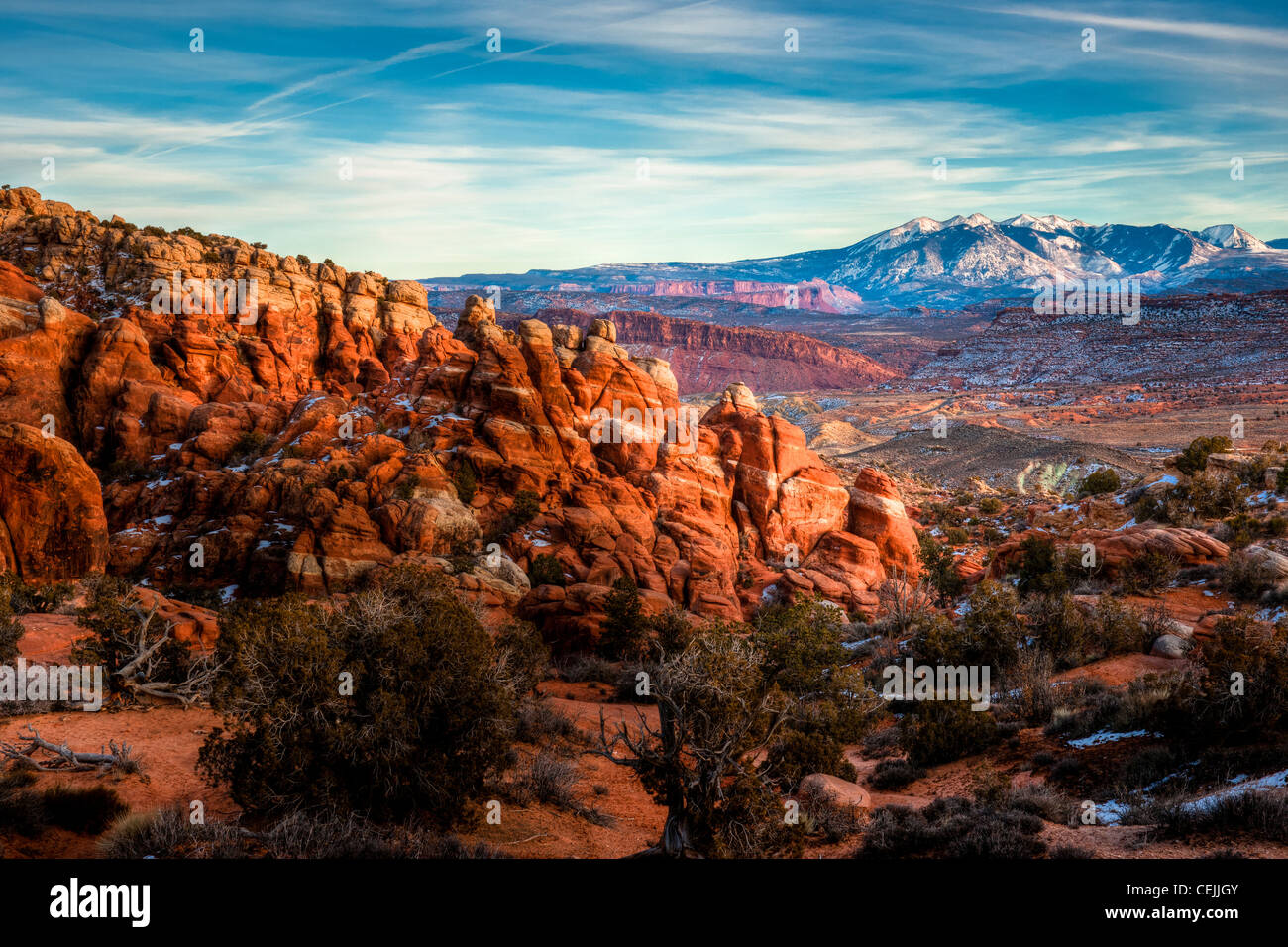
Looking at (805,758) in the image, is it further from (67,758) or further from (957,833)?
(67,758)

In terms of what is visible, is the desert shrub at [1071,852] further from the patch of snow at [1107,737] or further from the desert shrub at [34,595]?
the desert shrub at [34,595]

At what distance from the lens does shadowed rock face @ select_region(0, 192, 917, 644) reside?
27.0 m

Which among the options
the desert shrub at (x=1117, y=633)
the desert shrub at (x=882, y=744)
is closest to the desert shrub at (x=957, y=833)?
the desert shrub at (x=882, y=744)

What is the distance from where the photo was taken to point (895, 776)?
12.4 meters

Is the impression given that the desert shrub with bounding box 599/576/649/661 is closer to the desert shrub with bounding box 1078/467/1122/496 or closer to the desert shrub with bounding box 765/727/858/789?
the desert shrub with bounding box 765/727/858/789

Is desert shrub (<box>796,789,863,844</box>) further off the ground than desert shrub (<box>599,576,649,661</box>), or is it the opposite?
desert shrub (<box>796,789,863,844</box>)

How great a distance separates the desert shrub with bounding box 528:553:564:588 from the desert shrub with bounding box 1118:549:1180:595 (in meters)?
19.3

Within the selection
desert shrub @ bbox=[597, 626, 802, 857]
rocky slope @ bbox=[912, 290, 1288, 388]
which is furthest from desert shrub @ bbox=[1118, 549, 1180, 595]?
Result: rocky slope @ bbox=[912, 290, 1288, 388]

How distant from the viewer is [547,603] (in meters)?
26.2

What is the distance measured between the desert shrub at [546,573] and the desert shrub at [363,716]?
17.4 metres

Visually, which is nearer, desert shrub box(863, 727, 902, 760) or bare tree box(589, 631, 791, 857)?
bare tree box(589, 631, 791, 857)
